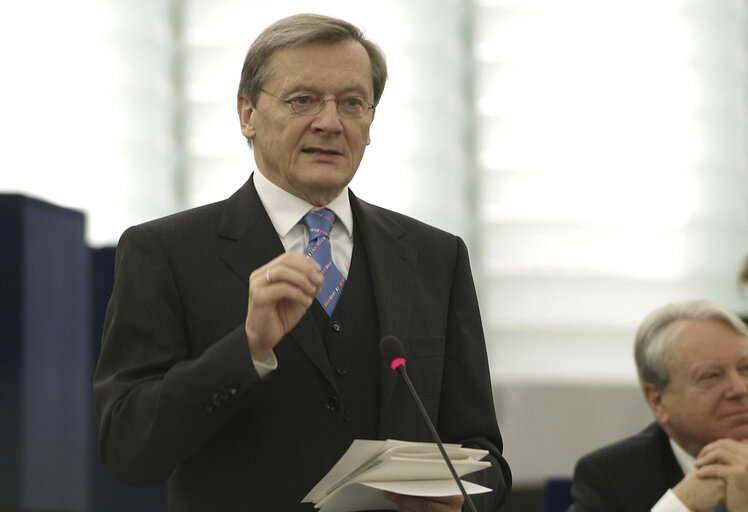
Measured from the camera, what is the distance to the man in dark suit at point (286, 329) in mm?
2043

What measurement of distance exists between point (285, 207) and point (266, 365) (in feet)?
1.29

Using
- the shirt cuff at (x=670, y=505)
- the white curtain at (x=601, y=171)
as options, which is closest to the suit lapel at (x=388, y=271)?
the shirt cuff at (x=670, y=505)

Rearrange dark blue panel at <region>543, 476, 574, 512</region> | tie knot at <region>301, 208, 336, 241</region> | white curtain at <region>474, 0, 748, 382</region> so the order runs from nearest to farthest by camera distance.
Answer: tie knot at <region>301, 208, 336, 241</region> < dark blue panel at <region>543, 476, 574, 512</region> < white curtain at <region>474, 0, 748, 382</region>

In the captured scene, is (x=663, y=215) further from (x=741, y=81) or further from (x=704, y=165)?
(x=741, y=81)

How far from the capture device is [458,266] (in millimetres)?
2502

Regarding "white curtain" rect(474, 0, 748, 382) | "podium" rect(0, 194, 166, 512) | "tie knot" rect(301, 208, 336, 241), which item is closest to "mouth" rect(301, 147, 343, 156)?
"tie knot" rect(301, 208, 336, 241)

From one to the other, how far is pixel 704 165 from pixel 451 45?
122 cm

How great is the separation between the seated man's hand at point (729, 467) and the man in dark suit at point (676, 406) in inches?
4.3

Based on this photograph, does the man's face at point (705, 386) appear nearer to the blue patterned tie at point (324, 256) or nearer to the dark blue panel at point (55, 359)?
the blue patterned tie at point (324, 256)

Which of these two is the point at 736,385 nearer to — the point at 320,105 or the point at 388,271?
the point at 388,271

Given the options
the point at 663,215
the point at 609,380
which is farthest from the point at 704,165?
the point at 609,380

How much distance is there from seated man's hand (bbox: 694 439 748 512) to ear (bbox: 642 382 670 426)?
0.89 ft

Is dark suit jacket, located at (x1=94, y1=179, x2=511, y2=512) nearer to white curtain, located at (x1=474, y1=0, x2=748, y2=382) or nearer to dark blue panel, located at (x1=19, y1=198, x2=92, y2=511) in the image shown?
dark blue panel, located at (x1=19, y1=198, x2=92, y2=511)

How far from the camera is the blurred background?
5.00 meters
